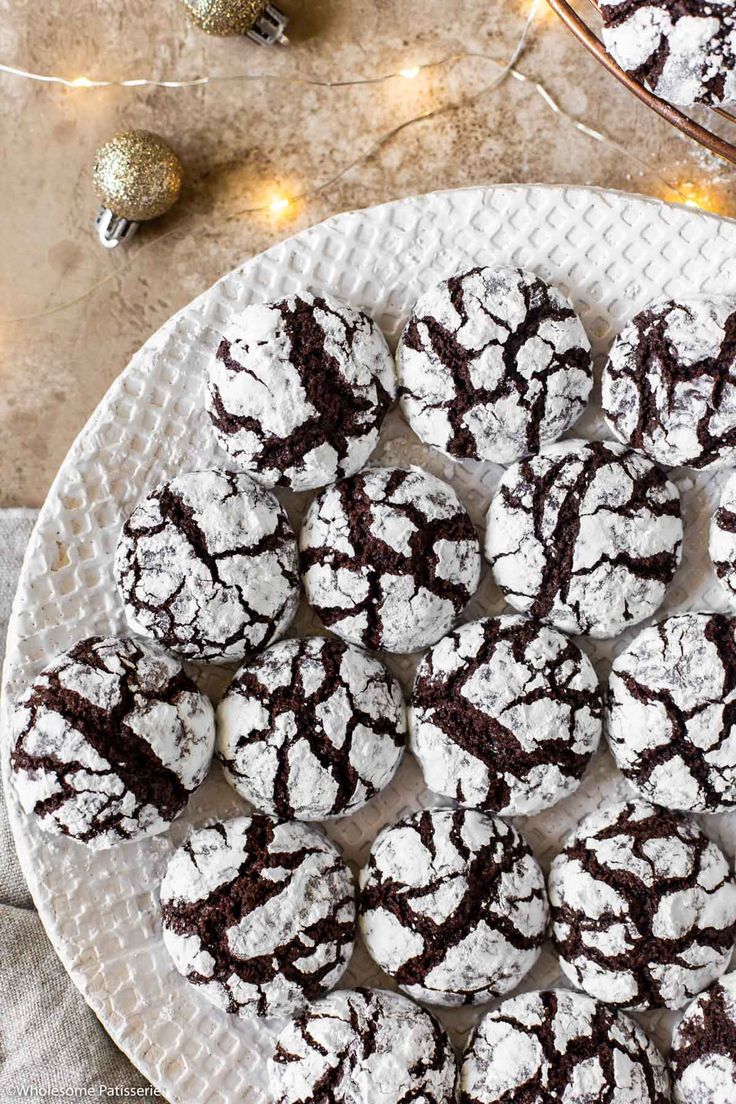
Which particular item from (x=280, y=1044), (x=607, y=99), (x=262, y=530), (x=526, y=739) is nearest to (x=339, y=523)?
(x=262, y=530)

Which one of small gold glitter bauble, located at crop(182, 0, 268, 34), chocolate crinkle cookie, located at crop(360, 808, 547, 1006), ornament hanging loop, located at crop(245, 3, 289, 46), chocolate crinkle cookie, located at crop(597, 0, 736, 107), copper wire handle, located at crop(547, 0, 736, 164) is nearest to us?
chocolate crinkle cookie, located at crop(597, 0, 736, 107)

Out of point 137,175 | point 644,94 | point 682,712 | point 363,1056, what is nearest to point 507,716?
point 682,712

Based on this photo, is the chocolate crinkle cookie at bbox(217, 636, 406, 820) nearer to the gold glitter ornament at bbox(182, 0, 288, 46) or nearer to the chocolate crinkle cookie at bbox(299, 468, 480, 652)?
the chocolate crinkle cookie at bbox(299, 468, 480, 652)

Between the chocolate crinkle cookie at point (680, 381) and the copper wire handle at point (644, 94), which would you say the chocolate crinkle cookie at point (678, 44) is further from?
the chocolate crinkle cookie at point (680, 381)

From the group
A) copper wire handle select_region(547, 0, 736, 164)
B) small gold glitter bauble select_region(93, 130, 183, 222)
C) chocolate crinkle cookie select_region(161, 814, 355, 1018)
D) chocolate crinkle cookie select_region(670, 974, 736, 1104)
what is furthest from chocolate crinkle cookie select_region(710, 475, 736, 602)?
small gold glitter bauble select_region(93, 130, 183, 222)

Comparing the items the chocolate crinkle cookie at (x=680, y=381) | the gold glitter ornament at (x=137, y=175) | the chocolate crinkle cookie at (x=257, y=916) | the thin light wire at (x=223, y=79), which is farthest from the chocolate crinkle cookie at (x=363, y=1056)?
the thin light wire at (x=223, y=79)

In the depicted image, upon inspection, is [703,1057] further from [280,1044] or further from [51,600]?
[51,600]
